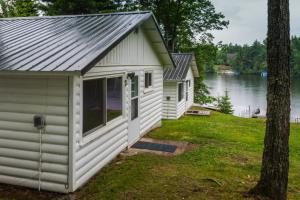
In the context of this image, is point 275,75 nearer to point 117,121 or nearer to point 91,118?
point 91,118

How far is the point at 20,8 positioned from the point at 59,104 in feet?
79.2

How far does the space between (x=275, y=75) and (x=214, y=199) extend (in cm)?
239

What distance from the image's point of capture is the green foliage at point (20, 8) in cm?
2441

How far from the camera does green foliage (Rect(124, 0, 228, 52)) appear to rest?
27.2 meters

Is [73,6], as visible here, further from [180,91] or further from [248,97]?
[248,97]

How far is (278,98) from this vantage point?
4867 mm

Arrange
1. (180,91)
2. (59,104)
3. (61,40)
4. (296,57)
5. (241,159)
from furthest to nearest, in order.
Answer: (296,57) < (180,91) < (241,159) < (61,40) < (59,104)

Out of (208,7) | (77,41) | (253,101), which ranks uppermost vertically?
(208,7)

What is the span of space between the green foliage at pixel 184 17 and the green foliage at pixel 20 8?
850 cm

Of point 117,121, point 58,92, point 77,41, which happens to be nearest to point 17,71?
point 58,92

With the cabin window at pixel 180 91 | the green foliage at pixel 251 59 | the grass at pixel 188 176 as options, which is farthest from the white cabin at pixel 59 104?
the green foliage at pixel 251 59

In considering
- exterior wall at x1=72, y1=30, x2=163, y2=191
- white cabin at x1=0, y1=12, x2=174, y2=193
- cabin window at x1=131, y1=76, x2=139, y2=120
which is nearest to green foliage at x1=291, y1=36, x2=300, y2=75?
exterior wall at x1=72, y1=30, x2=163, y2=191

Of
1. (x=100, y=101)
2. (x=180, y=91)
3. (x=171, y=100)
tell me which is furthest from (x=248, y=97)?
(x=100, y=101)

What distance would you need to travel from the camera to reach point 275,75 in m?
4.85
